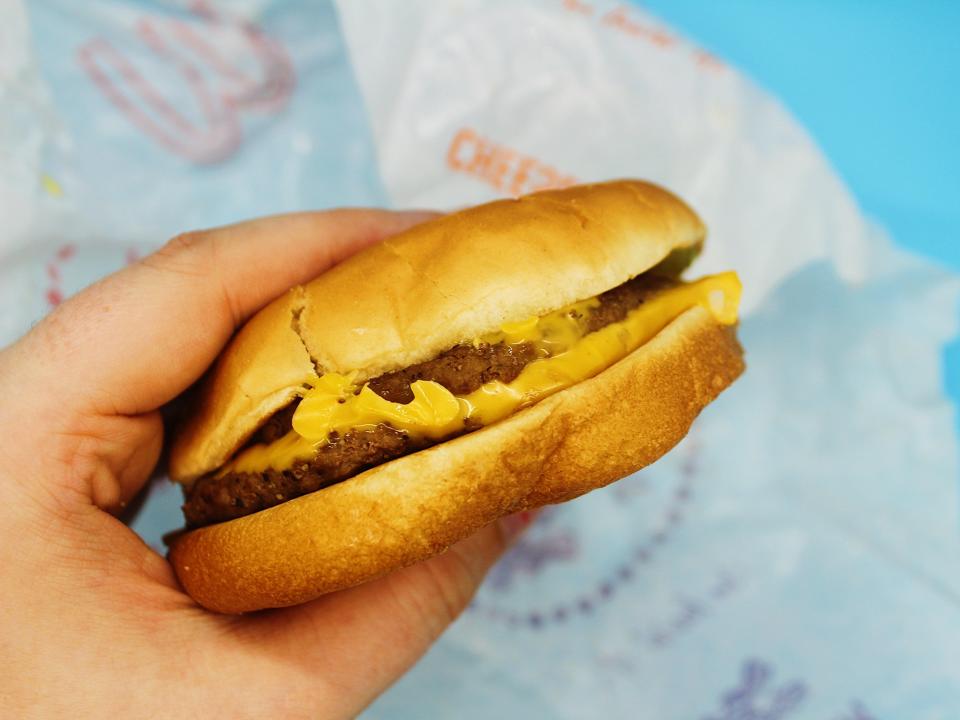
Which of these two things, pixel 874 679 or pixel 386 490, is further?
pixel 874 679

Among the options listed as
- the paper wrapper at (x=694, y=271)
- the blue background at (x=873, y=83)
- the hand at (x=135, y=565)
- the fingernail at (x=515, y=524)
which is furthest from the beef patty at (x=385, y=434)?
the blue background at (x=873, y=83)

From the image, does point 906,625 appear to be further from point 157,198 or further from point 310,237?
point 157,198

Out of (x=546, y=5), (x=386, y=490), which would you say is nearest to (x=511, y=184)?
(x=546, y=5)

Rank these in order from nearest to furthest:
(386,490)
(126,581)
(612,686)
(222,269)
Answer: (386,490), (126,581), (222,269), (612,686)

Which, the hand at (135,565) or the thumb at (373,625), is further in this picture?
the thumb at (373,625)

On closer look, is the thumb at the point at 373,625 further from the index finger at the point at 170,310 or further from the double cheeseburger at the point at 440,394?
the index finger at the point at 170,310

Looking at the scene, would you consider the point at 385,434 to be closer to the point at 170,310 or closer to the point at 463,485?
the point at 463,485

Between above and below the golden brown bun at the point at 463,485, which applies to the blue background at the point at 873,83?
above
